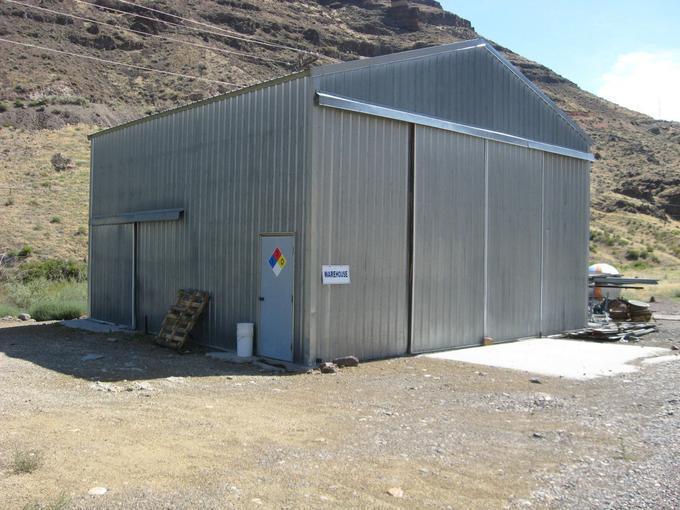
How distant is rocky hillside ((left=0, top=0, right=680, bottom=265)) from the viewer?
41062mm

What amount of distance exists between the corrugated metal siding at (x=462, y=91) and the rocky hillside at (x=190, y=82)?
23.2 metres

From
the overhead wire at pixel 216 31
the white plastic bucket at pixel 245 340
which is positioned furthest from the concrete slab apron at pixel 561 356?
the overhead wire at pixel 216 31

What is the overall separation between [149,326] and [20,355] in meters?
3.60

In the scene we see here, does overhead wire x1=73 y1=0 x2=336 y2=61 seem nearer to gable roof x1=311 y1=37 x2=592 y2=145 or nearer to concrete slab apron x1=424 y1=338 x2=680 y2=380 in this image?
gable roof x1=311 y1=37 x2=592 y2=145

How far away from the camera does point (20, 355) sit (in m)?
12.8

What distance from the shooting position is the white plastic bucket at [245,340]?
41.1ft

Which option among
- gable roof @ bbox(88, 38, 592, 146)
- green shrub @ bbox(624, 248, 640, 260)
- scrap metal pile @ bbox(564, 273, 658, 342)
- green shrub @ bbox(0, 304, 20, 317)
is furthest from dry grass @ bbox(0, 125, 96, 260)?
green shrub @ bbox(624, 248, 640, 260)

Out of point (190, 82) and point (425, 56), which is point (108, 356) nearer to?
point (425, 56)

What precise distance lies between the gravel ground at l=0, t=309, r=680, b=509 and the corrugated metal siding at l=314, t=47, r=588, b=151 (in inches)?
200

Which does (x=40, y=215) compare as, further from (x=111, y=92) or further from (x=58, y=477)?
(x=58, y=477)

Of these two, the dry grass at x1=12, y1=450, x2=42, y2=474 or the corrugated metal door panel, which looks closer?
the dry grass at x1=12, y1=450, x2=42, y2=474

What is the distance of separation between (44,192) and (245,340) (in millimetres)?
29468

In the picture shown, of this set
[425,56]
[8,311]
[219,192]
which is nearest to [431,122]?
[425,56]

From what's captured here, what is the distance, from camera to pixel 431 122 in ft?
45.0
